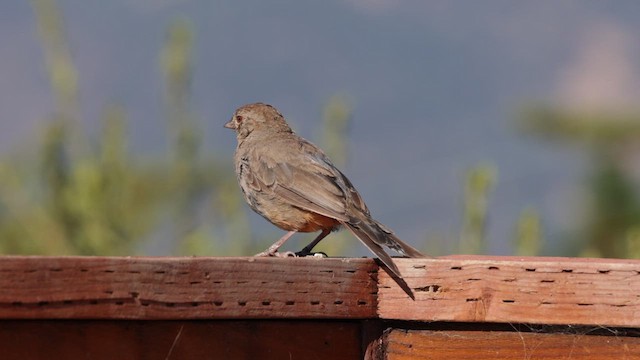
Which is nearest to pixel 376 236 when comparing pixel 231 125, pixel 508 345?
pixel 508 345

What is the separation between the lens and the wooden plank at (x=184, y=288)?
8.02 feet

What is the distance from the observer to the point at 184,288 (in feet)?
8.54

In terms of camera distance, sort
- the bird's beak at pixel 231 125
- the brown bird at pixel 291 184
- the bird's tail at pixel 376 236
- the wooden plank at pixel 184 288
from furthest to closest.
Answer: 1. the bird's beak at pixel 231 125
2. the brown bird at pixel 291 184
3. the bird's tail at pixel 376 236
4. the wooden plank at pixel 184 288

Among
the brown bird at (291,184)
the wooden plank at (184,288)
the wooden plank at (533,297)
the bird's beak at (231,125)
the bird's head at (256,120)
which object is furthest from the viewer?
the bird's beak at (231,125)

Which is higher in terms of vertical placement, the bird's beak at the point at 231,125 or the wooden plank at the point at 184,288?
the wooden plank at the point at 184,288

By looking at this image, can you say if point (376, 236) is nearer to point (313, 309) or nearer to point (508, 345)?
point (508, 345)

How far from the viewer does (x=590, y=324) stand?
283cm

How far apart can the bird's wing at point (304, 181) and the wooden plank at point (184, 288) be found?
207cm

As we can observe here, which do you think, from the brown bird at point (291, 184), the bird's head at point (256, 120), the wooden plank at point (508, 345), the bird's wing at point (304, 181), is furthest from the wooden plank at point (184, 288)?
the bird's head at point (256, 120)

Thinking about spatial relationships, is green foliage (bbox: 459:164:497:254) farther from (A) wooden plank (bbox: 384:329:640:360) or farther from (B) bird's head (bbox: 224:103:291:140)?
(A) wooden plank (bbox: 384:329:640:360)

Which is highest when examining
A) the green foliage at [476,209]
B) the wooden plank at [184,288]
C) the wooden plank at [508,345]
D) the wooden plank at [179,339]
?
the wooden plank at [184,288]

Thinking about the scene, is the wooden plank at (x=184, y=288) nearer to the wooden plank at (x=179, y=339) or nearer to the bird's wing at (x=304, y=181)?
the wooden plank at (x=179, y=339)

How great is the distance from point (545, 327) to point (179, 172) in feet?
14.0

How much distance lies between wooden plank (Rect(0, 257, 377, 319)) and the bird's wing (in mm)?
2071
